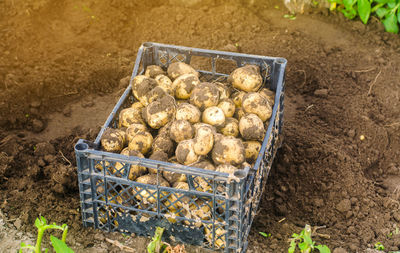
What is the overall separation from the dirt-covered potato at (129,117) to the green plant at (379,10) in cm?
268

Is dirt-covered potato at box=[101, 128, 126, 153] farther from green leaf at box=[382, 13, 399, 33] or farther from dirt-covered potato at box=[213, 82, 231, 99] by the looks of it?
green leaf at box=[382, 13, 399, 33]

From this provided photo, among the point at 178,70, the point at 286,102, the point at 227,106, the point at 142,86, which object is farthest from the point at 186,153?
the point at 286,102

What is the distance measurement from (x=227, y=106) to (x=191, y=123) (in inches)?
11.2

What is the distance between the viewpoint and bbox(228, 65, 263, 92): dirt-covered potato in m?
3.16

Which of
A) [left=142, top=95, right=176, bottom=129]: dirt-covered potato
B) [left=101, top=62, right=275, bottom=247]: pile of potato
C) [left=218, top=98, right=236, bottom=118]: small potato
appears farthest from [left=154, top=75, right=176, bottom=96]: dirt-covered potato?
[left=218, top=98, right=236, bottom=118]: small potato

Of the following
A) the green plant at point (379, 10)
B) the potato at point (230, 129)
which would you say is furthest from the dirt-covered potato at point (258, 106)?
the green plant at point (379, 10)

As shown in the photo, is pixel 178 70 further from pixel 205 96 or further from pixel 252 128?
pixel 252 128

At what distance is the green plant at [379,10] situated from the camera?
183 inches

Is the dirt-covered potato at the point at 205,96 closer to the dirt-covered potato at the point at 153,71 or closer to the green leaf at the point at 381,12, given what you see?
the dirt-covered potato at the point at 153,71

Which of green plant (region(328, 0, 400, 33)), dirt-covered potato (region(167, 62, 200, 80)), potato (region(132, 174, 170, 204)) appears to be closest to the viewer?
potato (region(132, 174, 170, 204))

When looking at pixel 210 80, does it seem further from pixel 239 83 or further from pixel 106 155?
pixel 106 155

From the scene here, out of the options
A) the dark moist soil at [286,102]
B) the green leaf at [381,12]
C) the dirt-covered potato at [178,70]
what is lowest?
the dark moist soil at [286,102]

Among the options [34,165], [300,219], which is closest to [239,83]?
[300,219]

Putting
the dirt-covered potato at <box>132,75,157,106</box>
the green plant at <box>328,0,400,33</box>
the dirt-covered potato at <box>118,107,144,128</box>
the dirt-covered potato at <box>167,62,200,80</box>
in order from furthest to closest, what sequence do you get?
the green plant at <box>328,0,400,33</box>
the dirt-covered potato at <box>167,62,200,80</box>
the dirt-covered potato at <box>132,75,157,106</box>
the dirt-covered potato at <box>118,107,144,128</box>
